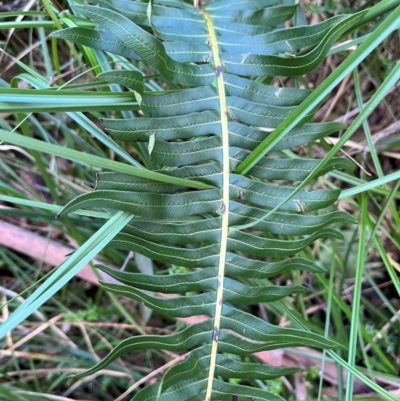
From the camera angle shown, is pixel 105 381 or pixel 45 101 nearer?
pixel 45 101

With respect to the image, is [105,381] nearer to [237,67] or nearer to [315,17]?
[237,67]

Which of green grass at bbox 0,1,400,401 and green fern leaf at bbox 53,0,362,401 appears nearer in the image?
green fern leaf at bbox 53,0,362,401

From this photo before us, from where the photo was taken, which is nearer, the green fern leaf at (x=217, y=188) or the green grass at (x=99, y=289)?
the green fern leaf at (x=217, y=188)

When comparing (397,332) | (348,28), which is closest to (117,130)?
(348,28)

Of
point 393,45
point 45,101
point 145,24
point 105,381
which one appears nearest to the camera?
point 45,101

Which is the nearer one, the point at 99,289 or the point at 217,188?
the point at 217,188

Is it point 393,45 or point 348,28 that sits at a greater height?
point 393,45

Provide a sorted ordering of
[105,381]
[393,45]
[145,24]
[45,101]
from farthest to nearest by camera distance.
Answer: [105,381] < [393,45] < [145,24] < [45,101]

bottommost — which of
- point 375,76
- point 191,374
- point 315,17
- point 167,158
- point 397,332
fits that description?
point 191,374
